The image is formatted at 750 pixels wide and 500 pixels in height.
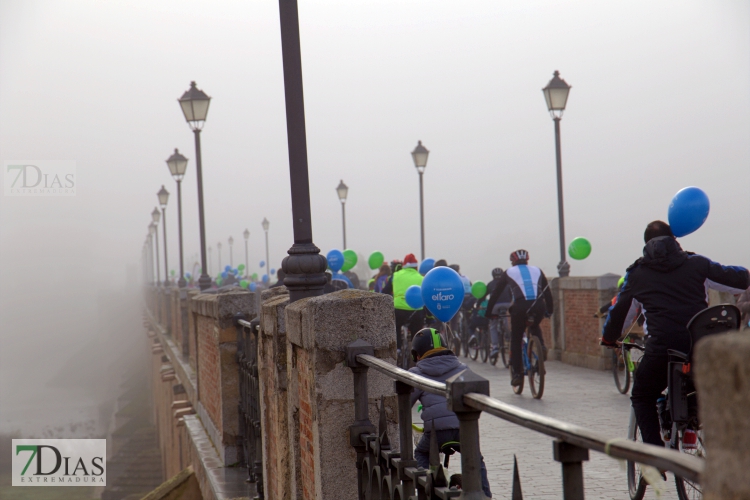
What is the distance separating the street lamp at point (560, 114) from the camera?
1583cm

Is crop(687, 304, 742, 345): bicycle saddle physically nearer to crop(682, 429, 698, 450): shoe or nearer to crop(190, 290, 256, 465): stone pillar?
crop(682, 429, 698, 450): shoe

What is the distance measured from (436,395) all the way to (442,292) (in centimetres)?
559

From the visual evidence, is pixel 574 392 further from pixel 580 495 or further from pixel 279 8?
pixel 580 495

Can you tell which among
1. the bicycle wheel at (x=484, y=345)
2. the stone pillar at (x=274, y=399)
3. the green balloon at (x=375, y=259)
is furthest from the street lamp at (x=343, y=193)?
the stone pillar at (x=274, y=399)

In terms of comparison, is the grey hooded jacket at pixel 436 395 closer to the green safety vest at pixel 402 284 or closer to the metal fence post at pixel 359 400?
the metal fence post at pixel 359 400

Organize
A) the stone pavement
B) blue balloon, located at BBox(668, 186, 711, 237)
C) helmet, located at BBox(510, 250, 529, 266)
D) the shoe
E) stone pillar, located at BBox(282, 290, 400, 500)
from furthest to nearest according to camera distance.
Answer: helmet, located at BBox(510, 250, 529, 266) < the stone pavement < blue balloon, located at BBox(668, 186, 711, 237) < the shoe < stone pillar, located at BBox(282, 290, 400, 500)

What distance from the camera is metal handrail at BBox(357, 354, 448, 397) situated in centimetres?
278

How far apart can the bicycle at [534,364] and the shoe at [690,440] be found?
5322mm

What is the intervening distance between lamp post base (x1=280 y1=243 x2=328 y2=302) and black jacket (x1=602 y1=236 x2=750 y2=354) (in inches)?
83.1

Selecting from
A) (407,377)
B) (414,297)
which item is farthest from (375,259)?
(407,377)

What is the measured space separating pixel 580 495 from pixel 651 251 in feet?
11.6

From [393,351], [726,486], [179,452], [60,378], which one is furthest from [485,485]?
[60,378]

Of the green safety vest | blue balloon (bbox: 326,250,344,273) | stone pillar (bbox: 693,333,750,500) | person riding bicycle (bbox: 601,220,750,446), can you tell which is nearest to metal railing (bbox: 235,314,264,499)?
person riding bicycle (bbox: 601,220,750,446)

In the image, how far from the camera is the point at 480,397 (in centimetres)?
246
